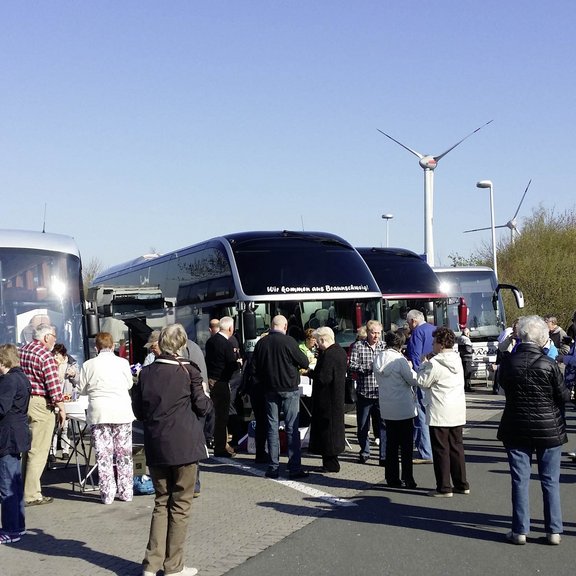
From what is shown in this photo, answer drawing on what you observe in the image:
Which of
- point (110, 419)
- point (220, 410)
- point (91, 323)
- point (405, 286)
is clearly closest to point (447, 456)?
point (110, 419)

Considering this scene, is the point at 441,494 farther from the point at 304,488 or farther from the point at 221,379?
the point at 221,379

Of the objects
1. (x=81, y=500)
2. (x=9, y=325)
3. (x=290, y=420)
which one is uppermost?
(x=9, y=325)

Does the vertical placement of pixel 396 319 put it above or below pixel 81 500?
above

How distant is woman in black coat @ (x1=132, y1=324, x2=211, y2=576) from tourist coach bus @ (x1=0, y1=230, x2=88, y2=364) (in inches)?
263

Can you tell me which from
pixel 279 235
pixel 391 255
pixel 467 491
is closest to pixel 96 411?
pixel 467 491

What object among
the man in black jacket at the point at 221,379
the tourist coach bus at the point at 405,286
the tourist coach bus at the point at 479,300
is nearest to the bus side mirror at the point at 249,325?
the man in black jacket at the point at 221,379

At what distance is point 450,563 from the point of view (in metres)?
6.95

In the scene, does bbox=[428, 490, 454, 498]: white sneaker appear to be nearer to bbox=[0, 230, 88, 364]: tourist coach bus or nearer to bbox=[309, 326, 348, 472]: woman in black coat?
bbox=[309, 326, 348, 472]: woman in black coat

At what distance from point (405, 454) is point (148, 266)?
14.6 meters

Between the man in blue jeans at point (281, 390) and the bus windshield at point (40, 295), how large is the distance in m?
3.85

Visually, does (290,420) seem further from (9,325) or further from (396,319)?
(396,319)

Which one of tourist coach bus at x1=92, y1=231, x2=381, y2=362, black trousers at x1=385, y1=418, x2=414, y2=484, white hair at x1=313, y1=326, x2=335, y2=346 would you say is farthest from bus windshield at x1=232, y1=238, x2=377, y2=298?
black trousers at x1=385, y1=418, x2=414, y2=484

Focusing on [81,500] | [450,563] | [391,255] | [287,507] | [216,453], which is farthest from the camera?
[391,255]

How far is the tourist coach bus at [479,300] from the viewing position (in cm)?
2762
